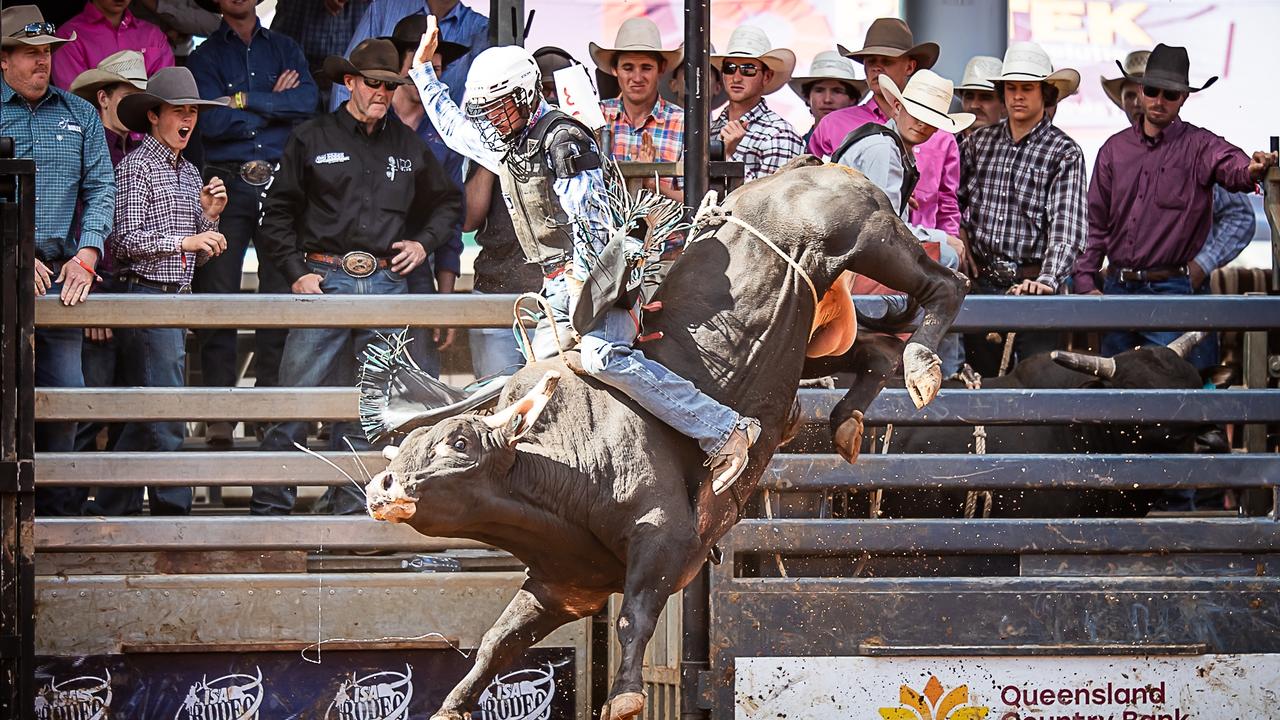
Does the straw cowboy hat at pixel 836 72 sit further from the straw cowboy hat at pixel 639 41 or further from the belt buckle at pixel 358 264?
the belt buckle at pixel 358 264

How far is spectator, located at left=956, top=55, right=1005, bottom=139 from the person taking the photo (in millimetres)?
8633

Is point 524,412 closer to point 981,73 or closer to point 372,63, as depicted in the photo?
point 372,63

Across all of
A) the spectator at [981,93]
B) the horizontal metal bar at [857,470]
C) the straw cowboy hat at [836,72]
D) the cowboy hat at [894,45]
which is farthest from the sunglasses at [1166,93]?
the horizontal metal bar at [857,470]

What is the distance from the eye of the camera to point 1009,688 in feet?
21.5

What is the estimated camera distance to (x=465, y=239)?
1109 centimetres

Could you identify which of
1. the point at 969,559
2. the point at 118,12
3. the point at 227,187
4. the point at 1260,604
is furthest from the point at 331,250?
the point at 1260,604

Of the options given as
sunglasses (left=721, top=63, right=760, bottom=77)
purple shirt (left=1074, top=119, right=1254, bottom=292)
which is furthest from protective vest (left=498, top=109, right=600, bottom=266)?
purple shirt (left=1074, top=119, right=1254, bottom=292)

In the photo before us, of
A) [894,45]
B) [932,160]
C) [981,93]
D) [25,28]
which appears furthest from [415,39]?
[981,93]

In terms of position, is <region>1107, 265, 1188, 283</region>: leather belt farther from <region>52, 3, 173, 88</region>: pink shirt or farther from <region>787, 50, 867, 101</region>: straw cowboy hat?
<region>52, 3, 173, 88</region>: pink shirt

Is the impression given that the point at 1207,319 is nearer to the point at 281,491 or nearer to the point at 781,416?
the point at 781,416

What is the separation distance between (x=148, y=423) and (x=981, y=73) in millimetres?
4829

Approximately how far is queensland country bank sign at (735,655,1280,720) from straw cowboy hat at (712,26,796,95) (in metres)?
3.38

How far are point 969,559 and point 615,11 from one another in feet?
17.8

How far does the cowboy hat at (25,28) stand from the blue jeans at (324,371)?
1605 millimetres
